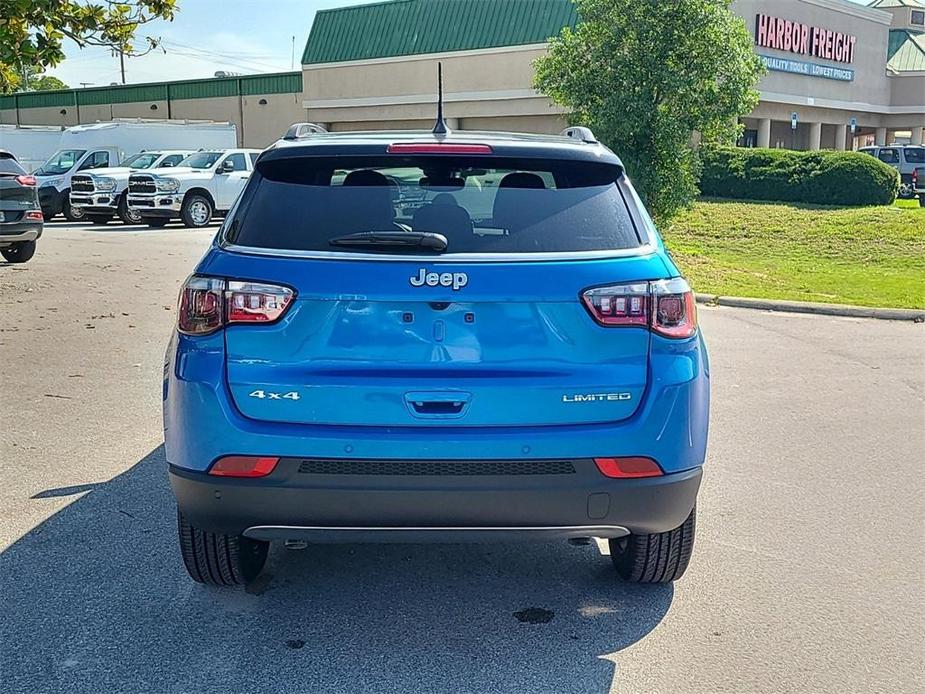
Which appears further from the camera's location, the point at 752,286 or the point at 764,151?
the point at 764,151

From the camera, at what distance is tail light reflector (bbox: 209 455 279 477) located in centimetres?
334

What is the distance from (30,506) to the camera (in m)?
5.09

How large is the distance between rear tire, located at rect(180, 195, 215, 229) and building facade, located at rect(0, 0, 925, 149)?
10794mm

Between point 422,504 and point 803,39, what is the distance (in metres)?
38.6

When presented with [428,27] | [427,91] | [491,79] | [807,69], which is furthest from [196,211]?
[807,69]

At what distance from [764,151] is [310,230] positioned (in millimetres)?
25590

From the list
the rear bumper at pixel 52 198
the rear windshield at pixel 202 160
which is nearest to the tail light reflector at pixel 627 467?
the rear windshield at pixel 202 160

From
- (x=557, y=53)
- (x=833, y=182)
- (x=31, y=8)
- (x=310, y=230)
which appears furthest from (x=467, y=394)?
(x=833, y=182)

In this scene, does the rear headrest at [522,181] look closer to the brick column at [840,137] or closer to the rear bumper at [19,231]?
the rear bumper at [19,231]

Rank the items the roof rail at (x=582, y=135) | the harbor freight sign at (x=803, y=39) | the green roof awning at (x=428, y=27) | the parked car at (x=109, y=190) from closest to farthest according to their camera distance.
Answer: the roof rail at (x=582, y=135) < the parked car at (x=109, y=190) < the green roof awning at (x=428, y=27) < the harbor freight sign at (x=803, y=39)

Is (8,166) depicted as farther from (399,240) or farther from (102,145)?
(102,145)

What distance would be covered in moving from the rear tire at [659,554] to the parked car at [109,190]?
2219cm

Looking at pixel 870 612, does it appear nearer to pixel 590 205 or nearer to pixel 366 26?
pixel 590 205

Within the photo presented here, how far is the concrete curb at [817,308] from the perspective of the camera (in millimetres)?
11617
